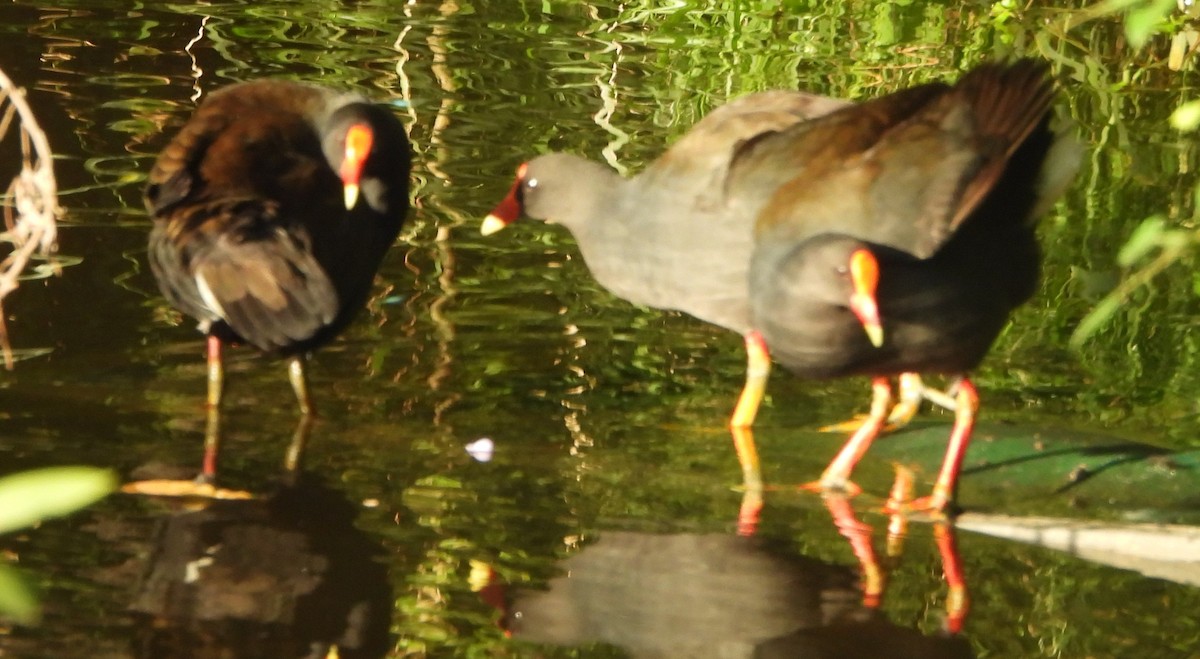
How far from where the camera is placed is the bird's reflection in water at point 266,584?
3.55 meters

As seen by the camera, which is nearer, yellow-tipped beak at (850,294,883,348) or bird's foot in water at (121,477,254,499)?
yellow-tipped beak at (850,294,883,348)

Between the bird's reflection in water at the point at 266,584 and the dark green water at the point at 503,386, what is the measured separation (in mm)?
39

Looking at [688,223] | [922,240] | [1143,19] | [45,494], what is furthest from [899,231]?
[45,494]

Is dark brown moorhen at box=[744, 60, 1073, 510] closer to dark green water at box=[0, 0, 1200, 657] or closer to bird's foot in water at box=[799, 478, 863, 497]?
bird's foot in water at box=[799, 478, 863, 497]

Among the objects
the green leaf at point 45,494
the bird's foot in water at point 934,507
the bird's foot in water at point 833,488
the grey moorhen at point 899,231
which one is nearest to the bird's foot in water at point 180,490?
the grey moorhen at point 899,231

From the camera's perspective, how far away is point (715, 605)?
3932mm

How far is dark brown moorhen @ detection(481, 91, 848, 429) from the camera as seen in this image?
5367mm

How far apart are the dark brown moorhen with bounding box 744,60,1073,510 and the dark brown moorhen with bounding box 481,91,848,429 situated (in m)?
0.51

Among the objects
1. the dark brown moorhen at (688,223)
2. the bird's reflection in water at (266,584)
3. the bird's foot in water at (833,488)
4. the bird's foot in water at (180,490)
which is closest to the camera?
the bird's reflection in water at (266,584)

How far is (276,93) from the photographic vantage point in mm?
→ 5824

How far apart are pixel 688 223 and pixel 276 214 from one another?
1.39 m

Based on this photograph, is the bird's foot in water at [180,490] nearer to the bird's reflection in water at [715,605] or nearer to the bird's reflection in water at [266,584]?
the bird's reflection in water at [266,584]

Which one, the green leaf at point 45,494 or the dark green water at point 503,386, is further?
the dark green water at point 503,386

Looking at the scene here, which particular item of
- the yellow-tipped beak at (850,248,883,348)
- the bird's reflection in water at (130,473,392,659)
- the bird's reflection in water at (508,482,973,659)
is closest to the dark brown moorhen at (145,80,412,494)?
the bird's reflection in water at (130,473,392,659)
